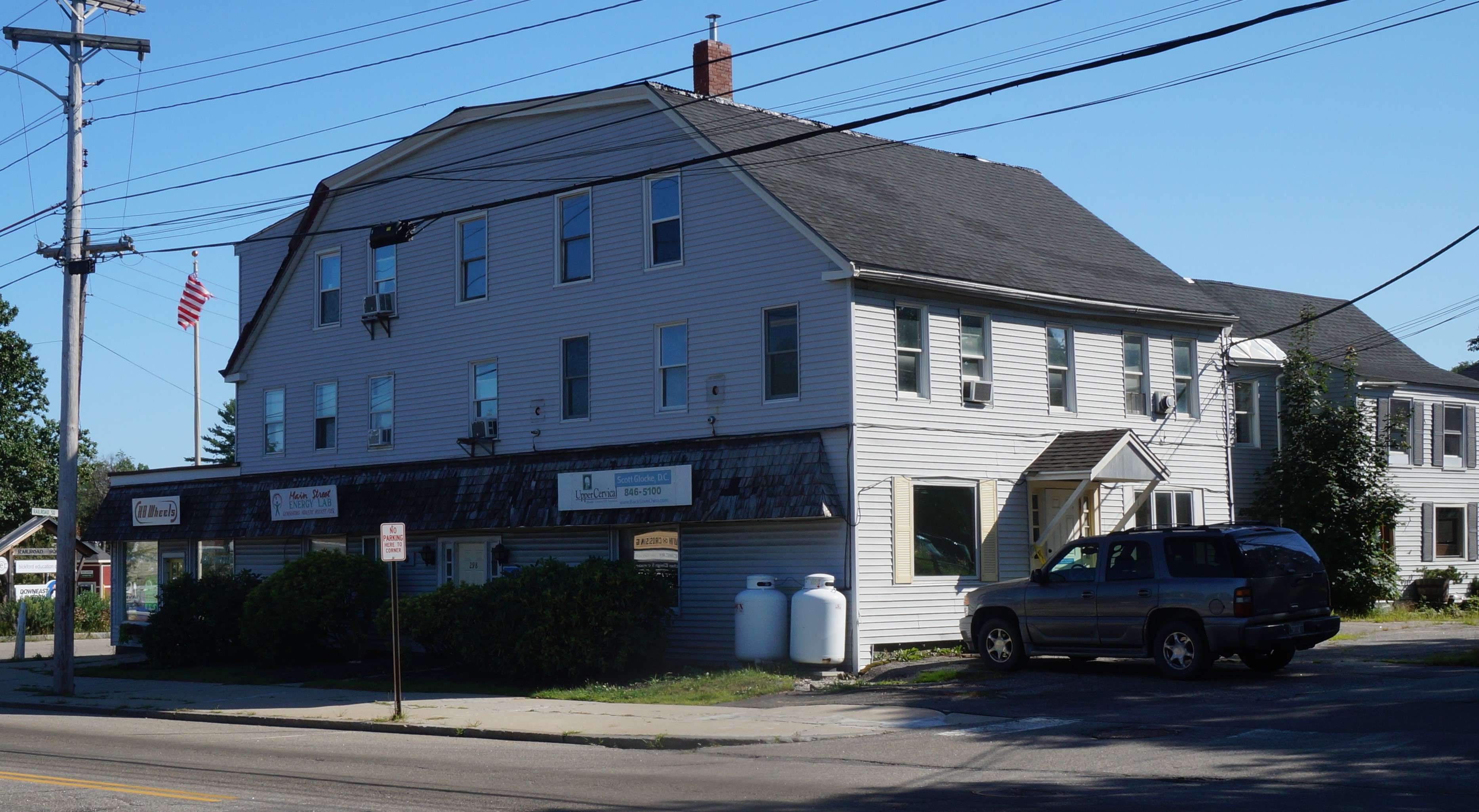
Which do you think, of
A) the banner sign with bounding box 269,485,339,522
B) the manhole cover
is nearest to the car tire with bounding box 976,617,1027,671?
the manhole cover

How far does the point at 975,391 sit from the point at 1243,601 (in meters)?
7.08

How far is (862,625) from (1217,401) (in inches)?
409

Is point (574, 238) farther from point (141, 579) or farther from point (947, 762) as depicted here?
point (141, 579)

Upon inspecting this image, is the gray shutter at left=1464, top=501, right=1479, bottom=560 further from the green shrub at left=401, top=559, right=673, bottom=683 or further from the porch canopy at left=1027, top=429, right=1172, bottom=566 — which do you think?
the green shrub at left=401, top=559, right=673, bottom=683

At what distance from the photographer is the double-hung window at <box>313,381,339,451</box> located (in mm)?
31125

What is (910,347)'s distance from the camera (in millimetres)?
23312

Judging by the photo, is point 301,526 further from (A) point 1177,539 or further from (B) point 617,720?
(A) point 1177,539

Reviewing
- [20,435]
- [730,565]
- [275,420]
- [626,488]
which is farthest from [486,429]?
[20,435]

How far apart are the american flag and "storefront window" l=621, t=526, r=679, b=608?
1146 inches

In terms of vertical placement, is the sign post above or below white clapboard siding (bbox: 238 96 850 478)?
below

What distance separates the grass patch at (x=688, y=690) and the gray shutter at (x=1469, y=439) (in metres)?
21.5

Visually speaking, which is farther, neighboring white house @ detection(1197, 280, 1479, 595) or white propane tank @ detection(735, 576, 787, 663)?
neighboring white house @ detection(1197, 280, 1479, 595)

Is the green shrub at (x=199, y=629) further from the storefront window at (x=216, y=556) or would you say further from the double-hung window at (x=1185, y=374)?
the double-hung window at (x=1185, y=374)

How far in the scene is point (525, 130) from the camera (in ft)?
89.5
